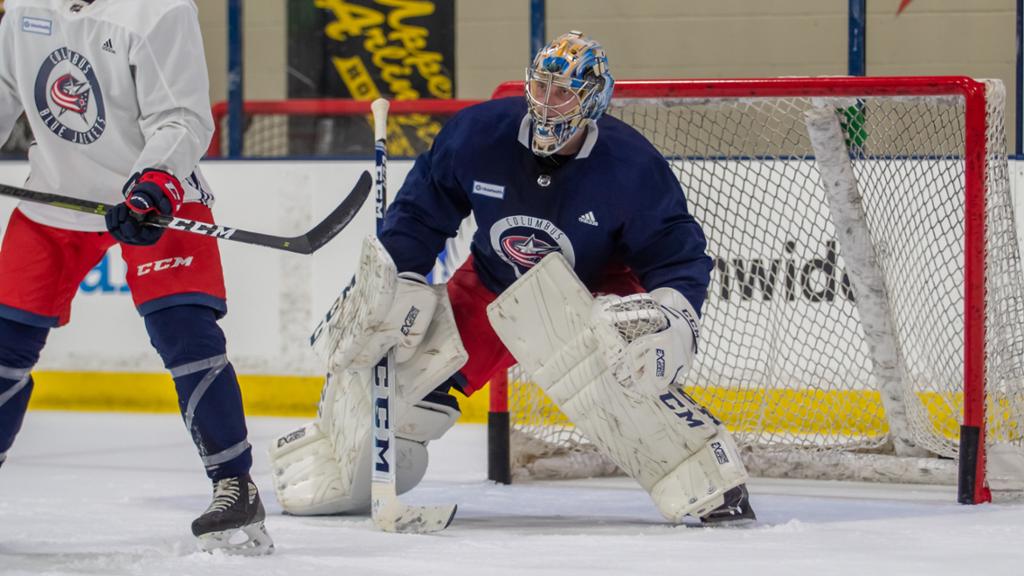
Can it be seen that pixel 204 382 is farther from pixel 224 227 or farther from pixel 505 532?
pixel 505 532

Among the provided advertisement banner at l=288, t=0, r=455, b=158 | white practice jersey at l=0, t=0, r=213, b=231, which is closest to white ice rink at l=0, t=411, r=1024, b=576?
white practice jersey at l=0, t=0, r=213, b=231

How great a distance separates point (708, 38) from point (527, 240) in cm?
299

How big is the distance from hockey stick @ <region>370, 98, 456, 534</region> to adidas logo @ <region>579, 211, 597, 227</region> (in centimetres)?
38

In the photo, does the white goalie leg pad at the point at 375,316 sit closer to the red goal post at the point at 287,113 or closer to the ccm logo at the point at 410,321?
the ccm logo at the point at 410,321

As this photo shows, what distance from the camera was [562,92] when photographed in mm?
2900

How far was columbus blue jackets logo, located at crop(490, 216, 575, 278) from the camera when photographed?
3.00m

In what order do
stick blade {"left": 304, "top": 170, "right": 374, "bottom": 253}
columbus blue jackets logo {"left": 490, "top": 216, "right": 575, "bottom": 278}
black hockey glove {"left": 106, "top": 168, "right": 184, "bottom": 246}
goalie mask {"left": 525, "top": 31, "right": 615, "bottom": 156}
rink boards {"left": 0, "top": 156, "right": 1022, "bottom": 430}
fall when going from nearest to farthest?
1. black hockey glove {"left": 106, "top": 168, "right": 184, "bottom": 246}
2. stick blade {"left": 304, "top": 170, "right": 374, "bottom": 253}
3. goalie mask {"left": 525, "top": 31, "right": 615, "bottom": 156}
4. columbus blue jackets logo {"left": 490, "top": 216, "right": 575, "bottom": 278}
5. rink boards {"left": 0, "top": 156, "right": 1022, "bottom": 430}

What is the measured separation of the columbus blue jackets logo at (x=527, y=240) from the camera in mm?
2998

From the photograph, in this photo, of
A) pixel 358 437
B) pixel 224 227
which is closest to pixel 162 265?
pixel 224 227

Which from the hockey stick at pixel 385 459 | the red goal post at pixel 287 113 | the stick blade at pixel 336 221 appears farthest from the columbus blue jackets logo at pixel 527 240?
the red goal post at pixel 287 113

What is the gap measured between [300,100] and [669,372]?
4.39 meters

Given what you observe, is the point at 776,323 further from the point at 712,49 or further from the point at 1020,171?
the point at 712,49

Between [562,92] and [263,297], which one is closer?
[562,92]

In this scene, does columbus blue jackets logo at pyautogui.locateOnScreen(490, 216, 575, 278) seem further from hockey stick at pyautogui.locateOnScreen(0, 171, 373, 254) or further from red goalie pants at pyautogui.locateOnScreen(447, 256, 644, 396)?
hockey stick at pyautogui.locateOnScreen(0, 171, 373, 254)
